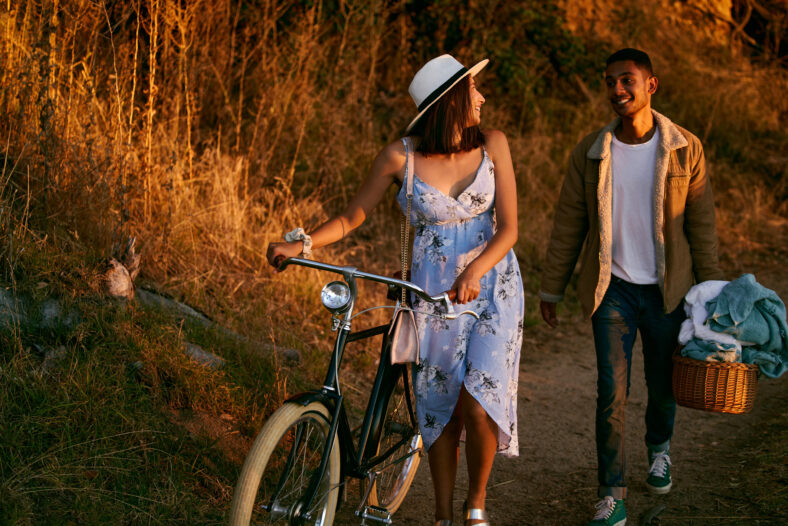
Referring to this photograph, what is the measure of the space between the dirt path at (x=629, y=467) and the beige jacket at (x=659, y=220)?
1057 mm

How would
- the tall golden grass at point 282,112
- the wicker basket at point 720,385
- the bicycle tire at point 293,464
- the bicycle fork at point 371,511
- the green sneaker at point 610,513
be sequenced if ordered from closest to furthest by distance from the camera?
1. the bicycle tire at point 293,464
2. the bicycle fork at point 371,511
3. the wicker basket at point 720,385
4. the green sneaker at point 610,513
5. the tall golden grass at point 282,112

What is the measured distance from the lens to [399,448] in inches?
146

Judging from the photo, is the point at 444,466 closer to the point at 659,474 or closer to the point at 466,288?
the point at 466,288

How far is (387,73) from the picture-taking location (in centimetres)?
1030

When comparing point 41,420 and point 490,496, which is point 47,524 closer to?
point 41,420

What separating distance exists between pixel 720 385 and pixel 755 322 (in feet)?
1.04

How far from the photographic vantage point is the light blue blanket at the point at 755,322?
3.58m

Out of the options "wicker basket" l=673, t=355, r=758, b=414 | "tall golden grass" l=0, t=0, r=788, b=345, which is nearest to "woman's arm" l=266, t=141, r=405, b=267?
"wicker basket" l=673, t=355, r=758, b=414

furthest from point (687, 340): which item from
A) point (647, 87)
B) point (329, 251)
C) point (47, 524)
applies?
point (329, 251)

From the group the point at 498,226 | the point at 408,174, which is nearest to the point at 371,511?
the point at 498,226

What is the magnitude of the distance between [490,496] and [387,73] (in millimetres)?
7006

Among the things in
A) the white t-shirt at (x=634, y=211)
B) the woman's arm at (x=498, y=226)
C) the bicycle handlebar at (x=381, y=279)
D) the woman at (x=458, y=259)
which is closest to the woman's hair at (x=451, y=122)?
the woman at (x=458, y=259)

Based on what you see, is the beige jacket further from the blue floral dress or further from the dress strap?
the dress strap

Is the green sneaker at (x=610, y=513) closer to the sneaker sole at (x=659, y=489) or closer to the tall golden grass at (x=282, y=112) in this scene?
the sneaker sole at (x=659, y=489)
